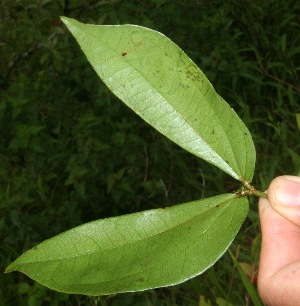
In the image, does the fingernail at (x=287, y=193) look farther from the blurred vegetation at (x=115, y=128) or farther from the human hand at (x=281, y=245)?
the blurred vegetation at (x=115, y=128)

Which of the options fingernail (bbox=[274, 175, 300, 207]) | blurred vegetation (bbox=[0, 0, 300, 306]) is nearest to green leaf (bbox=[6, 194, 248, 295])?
fingernail (bbox=[274, 175, 300, 207])

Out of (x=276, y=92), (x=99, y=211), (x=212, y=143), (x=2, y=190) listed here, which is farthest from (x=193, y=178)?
(x=212, y=143)

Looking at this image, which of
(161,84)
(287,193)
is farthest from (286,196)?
(161,84)

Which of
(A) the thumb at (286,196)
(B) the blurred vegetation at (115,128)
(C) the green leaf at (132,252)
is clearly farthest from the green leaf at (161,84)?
(B) the blurred vegetation at (115,128)

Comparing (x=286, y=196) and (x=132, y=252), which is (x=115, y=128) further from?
(x=132, y=252)

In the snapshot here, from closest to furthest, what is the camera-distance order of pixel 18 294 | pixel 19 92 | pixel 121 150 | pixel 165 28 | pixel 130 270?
1. pixel 130 270
2. pixel 18 294
3. pixel 121 150
4. pixel 19 92
5. pixel 165 28

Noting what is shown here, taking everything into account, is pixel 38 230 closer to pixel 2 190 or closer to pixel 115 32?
pixel 2 190

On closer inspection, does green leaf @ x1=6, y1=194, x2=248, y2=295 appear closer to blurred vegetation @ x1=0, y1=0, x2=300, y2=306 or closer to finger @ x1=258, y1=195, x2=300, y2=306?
finger @ x1=258, y1=195, x2=300, y2=306
